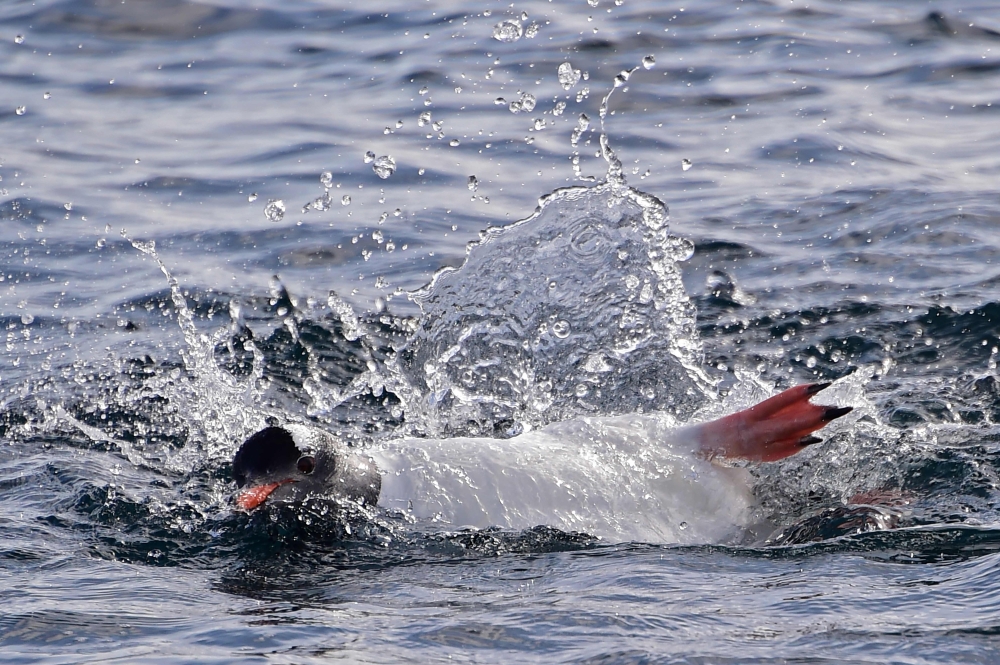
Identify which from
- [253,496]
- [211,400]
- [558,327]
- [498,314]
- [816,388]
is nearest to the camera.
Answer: [253,496]

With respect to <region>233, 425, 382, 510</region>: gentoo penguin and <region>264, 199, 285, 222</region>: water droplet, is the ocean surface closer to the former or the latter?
<region>233, 425, 382, 510</region>: gentoo penguin

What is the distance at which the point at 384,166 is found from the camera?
9.30m

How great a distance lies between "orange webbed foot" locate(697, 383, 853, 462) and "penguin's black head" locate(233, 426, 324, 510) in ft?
4.90

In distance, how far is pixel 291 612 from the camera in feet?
13.0

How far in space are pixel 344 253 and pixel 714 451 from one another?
4.54 m

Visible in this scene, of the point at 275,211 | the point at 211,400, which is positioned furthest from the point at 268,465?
the point at 275,211

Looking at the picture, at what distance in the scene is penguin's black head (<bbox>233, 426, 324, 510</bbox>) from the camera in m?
4.39

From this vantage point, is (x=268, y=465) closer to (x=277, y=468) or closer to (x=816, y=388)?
(x=277, y=468)

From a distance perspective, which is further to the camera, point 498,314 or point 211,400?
point 498,314

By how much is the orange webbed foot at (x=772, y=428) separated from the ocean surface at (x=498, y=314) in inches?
5.2

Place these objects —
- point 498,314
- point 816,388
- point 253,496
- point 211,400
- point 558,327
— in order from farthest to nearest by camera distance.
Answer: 1. point 498,314
2. point 558,327
3. point 211,400
4. point 816,388
5. point 253,496

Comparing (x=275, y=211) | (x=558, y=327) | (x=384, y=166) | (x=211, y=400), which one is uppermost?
(x=384, y=166)

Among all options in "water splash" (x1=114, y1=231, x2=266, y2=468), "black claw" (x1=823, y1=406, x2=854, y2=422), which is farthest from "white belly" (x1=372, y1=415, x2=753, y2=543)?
"water splash" (x1=114, y1=231, x2=266, y2=468)

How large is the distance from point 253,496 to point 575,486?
3.75 feet
